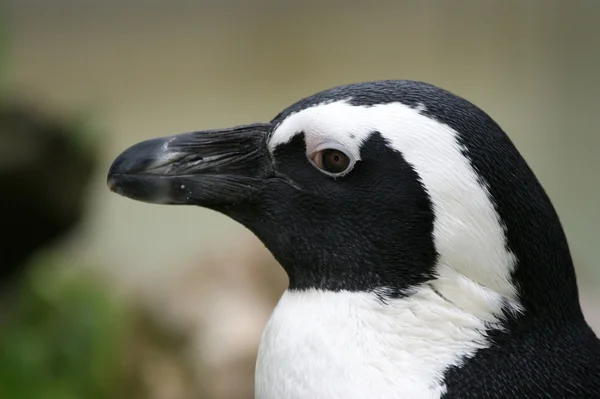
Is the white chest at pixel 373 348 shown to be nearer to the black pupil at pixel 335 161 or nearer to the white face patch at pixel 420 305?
the white face patch at pixel 420 305

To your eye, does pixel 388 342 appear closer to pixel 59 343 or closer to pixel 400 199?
pixel 400 199

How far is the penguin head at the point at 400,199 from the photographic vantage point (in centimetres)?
72

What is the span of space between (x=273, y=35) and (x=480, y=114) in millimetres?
2736

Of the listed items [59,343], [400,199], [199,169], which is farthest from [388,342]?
[59,343]

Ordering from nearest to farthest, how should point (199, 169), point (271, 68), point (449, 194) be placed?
1. point (449, 194)
2. point (199, 169)
3. point (271, 68)

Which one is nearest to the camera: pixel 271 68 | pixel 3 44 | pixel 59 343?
pixel 59 343

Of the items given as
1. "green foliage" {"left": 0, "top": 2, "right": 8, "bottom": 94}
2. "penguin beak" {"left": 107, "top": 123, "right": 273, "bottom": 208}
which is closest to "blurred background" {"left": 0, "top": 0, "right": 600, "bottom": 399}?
"green foliage" {"left": 0, "top": 2, "right": 8, "bottom": 94}

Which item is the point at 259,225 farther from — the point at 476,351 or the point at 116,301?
the point at 116,301

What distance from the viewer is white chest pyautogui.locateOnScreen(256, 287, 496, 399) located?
0.71 m

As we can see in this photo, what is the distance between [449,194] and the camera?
0.71 meters

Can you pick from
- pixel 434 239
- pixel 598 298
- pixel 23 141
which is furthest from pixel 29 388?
pixel 434 239

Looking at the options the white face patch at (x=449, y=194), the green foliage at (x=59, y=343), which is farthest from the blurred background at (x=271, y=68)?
the white face patch at (x=449, y=194)

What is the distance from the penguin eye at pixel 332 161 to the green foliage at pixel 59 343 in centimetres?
137

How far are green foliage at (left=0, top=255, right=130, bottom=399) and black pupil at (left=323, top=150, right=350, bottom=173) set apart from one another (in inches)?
54.0
